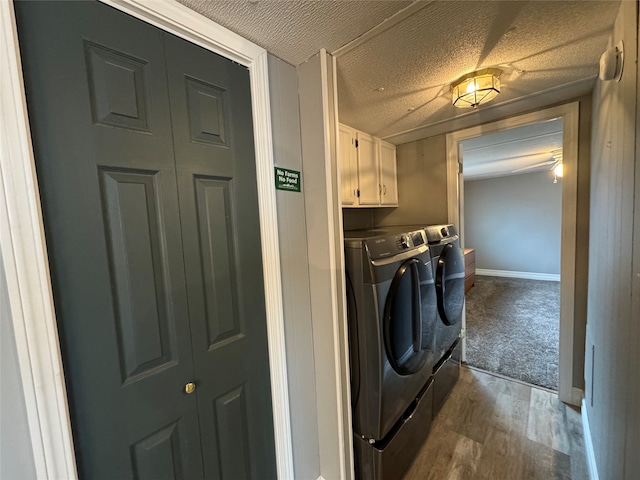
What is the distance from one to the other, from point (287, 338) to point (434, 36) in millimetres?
1451

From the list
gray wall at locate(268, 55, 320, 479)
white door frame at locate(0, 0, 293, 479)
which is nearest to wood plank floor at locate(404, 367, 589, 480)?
gray wall at locate(268, 55, 320, 479)

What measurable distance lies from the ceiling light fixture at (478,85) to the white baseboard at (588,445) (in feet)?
6.55

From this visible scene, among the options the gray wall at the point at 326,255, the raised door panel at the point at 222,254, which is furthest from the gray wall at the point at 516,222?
the raised door panel at the point at 222,254

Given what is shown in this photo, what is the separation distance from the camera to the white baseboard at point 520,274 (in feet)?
16.3

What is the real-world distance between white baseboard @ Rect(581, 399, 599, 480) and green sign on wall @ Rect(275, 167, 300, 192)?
6.72ft

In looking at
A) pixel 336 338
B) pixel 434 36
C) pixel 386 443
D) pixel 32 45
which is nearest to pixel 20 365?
pixel 32 45

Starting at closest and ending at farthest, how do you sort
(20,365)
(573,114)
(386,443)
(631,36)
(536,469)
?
(20,365) < (631,36) < (386,443) < (536,469) < (573,114)

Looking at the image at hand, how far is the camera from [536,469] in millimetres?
1413

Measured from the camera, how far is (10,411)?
1.98 ft

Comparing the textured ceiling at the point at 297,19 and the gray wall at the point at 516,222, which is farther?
the gray wall at the point at 516,222

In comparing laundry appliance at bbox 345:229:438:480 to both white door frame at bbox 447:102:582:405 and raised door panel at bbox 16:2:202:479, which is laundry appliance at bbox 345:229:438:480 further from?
white door frame at bbox 447:102:582:405

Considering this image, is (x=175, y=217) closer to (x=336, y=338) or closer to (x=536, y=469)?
(x=336, y=338)

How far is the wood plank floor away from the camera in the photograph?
1.42 meters

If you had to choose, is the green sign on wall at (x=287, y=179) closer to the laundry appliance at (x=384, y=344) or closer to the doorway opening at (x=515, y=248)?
the laundry appliance at (x=384, y=344)
